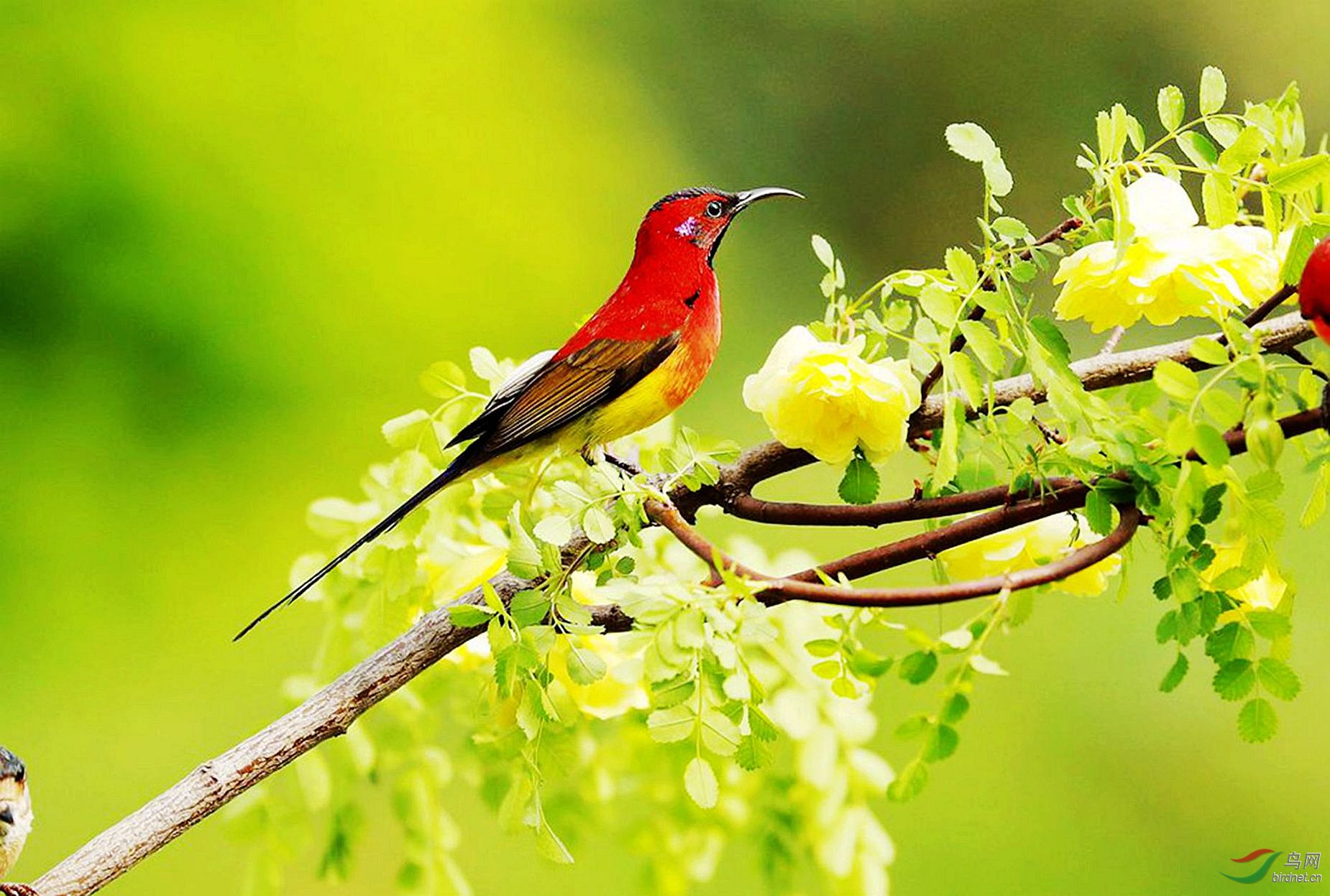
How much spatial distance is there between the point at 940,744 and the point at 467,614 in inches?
6.8

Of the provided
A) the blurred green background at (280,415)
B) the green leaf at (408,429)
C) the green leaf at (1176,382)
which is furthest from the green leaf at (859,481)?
the blurred green background at (280,415)

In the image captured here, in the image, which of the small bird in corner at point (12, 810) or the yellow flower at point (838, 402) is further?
the small bird in corner at point (12, 810)

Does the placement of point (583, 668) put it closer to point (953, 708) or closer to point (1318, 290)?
point (953, 708)


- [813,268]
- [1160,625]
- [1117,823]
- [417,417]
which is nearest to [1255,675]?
[1160,625]

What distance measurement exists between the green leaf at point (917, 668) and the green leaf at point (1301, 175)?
19cm

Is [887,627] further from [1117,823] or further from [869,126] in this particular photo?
[869,126]

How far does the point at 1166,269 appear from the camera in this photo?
47 cm

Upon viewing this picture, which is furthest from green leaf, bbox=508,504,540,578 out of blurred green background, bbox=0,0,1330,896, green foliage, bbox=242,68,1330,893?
blurred green background, bbox=0,0,1330,896

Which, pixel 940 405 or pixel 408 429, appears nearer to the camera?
pixel 940 405

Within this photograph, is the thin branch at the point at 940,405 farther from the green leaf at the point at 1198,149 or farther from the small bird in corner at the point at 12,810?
the small bird in corner at the point at 12,810

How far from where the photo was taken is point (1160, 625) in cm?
50

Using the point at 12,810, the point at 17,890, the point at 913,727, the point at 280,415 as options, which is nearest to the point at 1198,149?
the point at 913,727

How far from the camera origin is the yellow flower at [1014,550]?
1.89ft

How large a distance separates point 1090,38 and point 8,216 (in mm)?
1729
